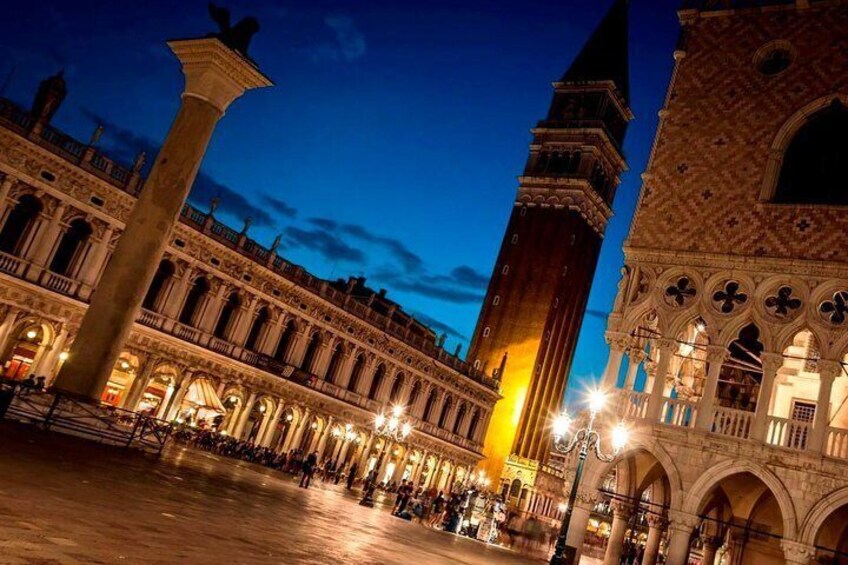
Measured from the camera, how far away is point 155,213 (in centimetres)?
1171

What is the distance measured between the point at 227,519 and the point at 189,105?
760cm

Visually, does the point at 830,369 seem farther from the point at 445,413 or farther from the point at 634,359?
the point at 445,413

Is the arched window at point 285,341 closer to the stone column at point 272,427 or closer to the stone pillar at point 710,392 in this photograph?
the stone column at point 272,427

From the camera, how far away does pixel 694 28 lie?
63.2 ft

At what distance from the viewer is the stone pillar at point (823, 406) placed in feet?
45.6

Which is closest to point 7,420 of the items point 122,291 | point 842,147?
point 122,291

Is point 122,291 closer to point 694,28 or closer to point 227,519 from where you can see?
point 227,519

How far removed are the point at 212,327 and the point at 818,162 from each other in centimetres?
2526

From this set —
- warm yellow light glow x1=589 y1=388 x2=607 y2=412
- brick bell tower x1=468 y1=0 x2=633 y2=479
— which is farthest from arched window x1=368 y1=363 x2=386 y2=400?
warm yellow light glow x1=589 y1=388 x2=607 y2=412

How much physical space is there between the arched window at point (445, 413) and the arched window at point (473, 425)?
3.50 m

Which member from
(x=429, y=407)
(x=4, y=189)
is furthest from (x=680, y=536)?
(x=429, y=407)

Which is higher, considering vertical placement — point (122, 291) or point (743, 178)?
point (743, 178)

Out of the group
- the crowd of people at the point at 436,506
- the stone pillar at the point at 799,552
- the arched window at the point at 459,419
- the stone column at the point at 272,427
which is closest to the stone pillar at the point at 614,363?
the stone pillar at the point at 799,552

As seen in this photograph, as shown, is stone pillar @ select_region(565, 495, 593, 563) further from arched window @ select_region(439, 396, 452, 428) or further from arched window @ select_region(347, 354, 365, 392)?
arched window @ select_region(439, 396, 452, 428)
